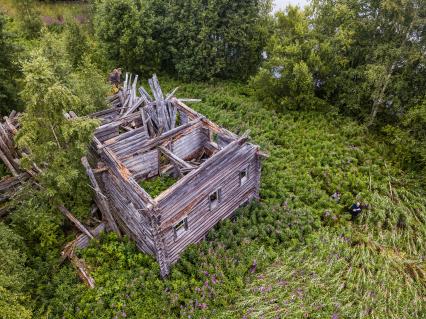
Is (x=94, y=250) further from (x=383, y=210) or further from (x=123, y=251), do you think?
(x=383, y=210)

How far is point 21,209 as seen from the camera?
535 inches

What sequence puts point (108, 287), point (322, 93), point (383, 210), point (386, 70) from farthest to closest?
point (322, 93) < point (386, 70) < point (383, 210) < point (108, 287)

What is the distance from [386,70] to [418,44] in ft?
6.04

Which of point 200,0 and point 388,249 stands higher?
point 200,0

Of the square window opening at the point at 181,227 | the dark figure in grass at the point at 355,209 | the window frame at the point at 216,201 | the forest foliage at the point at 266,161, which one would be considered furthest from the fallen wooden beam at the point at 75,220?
the dark figure in grass at the point at 355,209

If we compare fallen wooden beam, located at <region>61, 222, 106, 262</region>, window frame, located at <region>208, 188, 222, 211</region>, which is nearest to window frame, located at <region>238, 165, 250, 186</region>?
window frame, located at <region>208, 188, 222, 211</region>

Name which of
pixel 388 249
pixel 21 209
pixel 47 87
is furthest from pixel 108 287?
pixel 388 249

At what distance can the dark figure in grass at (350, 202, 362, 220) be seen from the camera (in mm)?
15558

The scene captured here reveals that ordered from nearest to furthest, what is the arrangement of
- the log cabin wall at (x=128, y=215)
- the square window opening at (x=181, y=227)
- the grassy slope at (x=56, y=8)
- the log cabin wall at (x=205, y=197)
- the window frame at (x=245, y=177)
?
1. the log cabin wall at (x=205, y=197)
2. the log cabin wall at (x=128, y=215)
3. the square window opening at (x=181, y=227)
4. the window frame at (x=245, y=177)
5. the grassy slope at (x=56, y=8)

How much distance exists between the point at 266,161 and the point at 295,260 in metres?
5.92

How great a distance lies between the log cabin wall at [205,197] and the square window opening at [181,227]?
0.08 meters

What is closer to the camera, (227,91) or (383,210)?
(383,210)

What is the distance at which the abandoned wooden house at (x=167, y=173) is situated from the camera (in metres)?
11.9

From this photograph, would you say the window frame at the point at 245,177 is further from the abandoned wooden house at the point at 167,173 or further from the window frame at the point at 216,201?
the window frame at the point at 216,201
